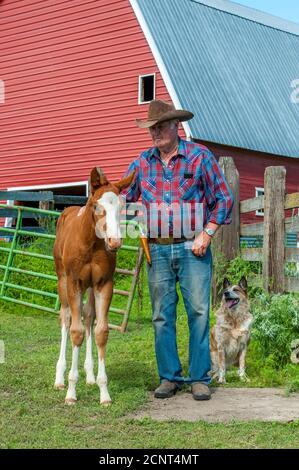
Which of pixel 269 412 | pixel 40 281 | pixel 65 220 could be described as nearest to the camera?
pixel 269 412

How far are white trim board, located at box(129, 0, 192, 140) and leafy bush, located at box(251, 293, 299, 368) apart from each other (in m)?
9.93

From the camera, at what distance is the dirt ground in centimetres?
575

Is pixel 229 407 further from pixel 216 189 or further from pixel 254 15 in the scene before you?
pixel 254 15

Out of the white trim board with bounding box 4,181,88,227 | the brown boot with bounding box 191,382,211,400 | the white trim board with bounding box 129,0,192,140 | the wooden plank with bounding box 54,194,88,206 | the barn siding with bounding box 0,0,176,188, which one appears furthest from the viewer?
the white trim board with bounding box 4,181,88,227

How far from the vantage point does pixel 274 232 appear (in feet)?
31.0

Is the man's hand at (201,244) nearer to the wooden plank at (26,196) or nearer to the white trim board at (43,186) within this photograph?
the wooden plank at (26,196)

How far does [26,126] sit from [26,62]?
166cm

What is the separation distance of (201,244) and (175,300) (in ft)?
1.81

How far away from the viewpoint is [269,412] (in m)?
5.88

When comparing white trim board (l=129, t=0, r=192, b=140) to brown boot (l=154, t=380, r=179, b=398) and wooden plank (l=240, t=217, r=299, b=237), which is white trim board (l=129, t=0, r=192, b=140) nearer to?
wooden plank (l=240, t=217, r=299, b=237)

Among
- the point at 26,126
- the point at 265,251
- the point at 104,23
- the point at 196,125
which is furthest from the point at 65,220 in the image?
the point at 26,126

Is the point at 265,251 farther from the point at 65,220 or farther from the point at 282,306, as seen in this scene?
the point at 65,220

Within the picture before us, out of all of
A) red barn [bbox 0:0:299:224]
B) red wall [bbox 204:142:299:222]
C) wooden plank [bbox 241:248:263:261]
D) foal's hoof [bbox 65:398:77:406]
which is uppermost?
red barn [bbox 0:0:299:224]

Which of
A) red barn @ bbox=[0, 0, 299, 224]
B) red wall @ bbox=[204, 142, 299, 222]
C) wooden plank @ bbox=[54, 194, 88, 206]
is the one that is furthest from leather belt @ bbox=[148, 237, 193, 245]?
red wall @ bbox=[204, 142, 299, 222]
